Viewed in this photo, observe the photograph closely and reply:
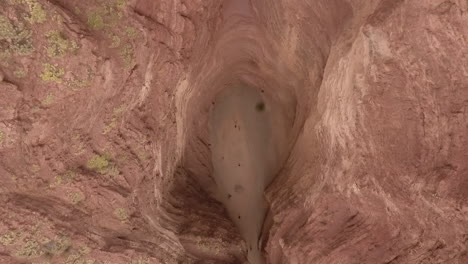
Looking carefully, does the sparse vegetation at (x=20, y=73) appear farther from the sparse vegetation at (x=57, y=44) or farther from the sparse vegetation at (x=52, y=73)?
the sparse vegetation at (x=57, y=44)

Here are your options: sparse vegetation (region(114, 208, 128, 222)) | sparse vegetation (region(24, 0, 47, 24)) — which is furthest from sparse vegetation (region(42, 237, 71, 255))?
sparse vegetation (region(24, 0, 47, 24))

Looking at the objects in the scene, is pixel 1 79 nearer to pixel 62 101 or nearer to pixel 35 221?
pixel 62 101

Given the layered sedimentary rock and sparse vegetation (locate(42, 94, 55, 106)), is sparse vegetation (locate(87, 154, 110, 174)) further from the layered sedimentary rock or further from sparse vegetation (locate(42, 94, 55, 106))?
sparse vegetation (locate(42, 94, 55, 106))

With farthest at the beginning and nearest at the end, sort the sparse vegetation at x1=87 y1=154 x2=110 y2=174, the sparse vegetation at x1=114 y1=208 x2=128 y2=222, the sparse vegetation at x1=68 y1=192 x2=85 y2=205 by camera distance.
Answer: the sparse vegetation at x1=114 y1=208 x2=128 y2=222 < the sparse vegetation at x1=87 y1=154 x2=110 y2=174 < the sparse vegetation at x1=68 y1=192 x2=85 y2=205

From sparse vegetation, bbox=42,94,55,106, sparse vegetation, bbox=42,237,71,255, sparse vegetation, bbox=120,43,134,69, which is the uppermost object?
sparse vegetation, bbox=120,43,134,69

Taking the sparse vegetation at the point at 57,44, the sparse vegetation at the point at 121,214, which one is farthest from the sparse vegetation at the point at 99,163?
the sparse vegetation at the point at 57,44

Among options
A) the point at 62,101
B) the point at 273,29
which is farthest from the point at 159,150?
the point at 273,29
